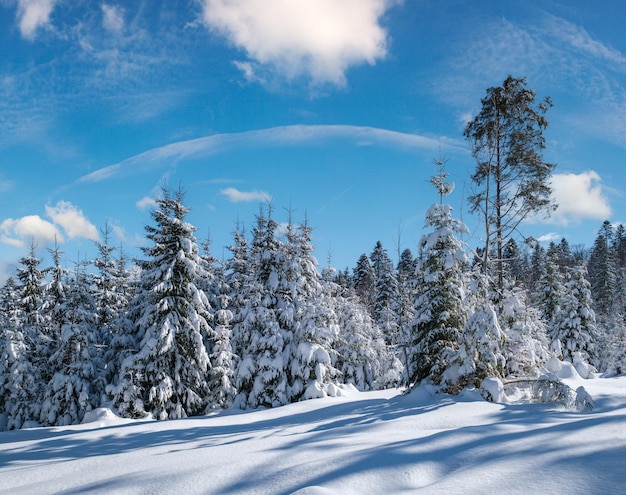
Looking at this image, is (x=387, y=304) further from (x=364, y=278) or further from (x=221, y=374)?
(x=221, y=374)

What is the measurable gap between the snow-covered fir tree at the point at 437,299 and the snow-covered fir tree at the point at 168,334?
10926 millimetres

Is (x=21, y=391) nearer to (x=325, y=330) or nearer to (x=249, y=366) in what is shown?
(x=249, y=366)

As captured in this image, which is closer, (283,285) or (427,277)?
(427,277)

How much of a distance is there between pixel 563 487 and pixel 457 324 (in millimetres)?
11155

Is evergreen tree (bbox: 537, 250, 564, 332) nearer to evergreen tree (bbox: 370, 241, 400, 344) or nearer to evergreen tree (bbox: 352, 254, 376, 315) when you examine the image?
evergreen tree (bbox: 370, 241, 400, 344)

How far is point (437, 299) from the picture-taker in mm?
14250

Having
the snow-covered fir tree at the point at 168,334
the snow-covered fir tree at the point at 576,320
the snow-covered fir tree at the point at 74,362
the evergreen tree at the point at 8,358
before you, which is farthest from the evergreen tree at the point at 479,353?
the snow-covered fir tree at the point at 576,320

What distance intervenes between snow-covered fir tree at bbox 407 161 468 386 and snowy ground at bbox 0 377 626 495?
4.68 m

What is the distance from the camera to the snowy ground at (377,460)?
3955 millimetres

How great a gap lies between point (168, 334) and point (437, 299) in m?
12.6

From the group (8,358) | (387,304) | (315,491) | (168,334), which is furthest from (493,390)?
(387,304)

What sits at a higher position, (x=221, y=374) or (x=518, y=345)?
(x=518, y=345)

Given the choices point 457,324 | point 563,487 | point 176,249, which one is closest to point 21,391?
point 176,249

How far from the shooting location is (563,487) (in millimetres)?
3521
